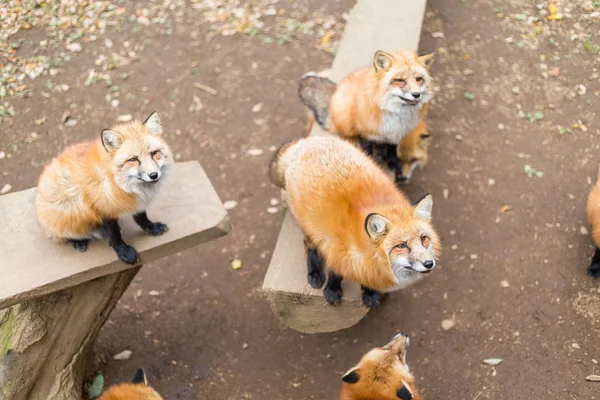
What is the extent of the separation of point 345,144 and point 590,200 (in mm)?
2403

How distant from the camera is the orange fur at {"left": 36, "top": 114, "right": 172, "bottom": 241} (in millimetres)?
3336

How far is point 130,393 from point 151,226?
1.23 metres

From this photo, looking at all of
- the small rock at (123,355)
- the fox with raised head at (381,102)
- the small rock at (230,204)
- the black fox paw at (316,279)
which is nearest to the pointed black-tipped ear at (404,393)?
the black fox paw at (316,279)

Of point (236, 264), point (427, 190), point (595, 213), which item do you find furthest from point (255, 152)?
point (595, 213)

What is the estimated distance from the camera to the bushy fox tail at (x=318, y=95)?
4965 mm

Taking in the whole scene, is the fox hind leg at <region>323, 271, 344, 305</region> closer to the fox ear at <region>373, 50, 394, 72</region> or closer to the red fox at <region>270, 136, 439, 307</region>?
the red fox at <region>270, 136, 439, 307</region>

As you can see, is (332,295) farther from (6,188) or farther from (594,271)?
(6,188)

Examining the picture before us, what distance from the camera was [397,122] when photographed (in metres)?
4.36

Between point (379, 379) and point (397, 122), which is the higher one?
point (397, 122)

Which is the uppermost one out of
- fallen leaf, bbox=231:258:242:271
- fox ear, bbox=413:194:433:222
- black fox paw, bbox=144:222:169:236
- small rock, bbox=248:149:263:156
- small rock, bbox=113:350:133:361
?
fox ear, bbox=413:194:433:222

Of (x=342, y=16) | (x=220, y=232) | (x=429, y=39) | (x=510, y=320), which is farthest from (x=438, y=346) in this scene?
(x=342, y=16)

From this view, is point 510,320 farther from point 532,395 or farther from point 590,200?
point 590,200

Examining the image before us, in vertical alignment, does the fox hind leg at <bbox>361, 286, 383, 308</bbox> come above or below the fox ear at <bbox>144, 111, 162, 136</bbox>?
below

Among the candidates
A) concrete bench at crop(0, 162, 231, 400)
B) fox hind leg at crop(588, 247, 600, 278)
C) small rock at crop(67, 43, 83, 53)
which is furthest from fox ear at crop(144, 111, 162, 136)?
small rock at crop(67, 43, 83, 53)
